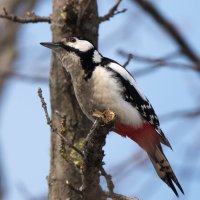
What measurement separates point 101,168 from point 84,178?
11 cm

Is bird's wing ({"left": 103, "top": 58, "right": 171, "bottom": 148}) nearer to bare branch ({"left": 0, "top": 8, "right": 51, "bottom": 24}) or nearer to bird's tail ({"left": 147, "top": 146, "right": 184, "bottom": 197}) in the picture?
bird's tail ({"left": 147, "top": 146, "right": 184, "bottom": 197})

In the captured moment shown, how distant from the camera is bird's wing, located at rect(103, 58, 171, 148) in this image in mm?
4102

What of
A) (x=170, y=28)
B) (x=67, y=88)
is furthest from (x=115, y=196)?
(x=170, y=28)

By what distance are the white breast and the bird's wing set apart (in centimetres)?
5

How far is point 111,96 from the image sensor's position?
396 cm

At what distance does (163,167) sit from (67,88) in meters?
0.83

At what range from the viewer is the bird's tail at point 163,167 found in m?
4.11

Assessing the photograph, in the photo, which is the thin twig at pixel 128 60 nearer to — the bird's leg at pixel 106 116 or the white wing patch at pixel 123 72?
the white wing patch at pixel 123 72

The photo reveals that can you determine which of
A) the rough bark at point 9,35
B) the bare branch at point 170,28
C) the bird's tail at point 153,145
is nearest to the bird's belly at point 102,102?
the bird's tail at point 153,145

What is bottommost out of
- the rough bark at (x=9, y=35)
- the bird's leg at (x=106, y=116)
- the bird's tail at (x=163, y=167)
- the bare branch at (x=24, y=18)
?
the bird's tail at (x=163, y=167)

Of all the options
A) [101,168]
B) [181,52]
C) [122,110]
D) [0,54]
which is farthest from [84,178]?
[0,54]

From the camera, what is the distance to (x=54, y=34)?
442cm

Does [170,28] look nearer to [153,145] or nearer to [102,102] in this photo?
[153,145]

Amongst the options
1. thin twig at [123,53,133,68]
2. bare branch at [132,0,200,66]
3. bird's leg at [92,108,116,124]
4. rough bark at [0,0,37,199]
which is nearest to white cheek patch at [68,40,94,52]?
thin twig at [123,53,133,68]
